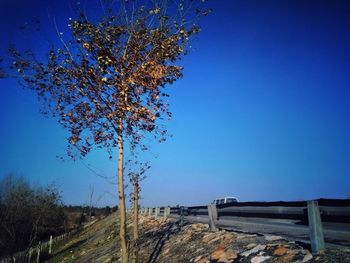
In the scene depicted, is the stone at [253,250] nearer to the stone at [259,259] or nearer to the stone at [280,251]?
the stone at [259,259]

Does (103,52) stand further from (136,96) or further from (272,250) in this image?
(272,250)

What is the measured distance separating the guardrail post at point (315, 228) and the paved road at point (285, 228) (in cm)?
19

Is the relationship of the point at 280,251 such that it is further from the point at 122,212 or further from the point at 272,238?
the point at 122,212

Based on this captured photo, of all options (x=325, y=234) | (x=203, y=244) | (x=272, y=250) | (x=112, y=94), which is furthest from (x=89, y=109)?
(x=325, y=234)

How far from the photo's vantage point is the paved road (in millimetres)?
6602

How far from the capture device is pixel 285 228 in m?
9.02

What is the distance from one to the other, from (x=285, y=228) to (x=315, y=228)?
2.44 metres

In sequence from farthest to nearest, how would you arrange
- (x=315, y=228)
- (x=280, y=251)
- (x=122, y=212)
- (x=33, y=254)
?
(x=33, y=254) → (x=122, y=212) → (x=280, y=251) → (x=315, y=228)

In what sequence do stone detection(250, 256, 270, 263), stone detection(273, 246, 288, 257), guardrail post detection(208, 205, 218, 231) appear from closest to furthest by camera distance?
stone detection(273, 246, 288, 257) < stone detection(250, 256, 270, 263) < guardrail post detection(208, 205, 218, 231)

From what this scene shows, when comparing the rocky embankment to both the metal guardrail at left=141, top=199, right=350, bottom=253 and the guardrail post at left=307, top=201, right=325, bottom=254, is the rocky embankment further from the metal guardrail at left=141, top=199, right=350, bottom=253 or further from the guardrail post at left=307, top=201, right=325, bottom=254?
the metal guardrail at left=141, top=199, right=350, bottom=253

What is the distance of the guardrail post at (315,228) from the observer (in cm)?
657

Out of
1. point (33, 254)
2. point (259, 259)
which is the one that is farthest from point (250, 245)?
point (33, 254)

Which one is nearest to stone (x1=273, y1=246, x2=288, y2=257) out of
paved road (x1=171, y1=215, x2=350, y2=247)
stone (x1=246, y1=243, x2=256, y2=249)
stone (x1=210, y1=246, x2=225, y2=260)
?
paved road (x1=171, y1=215, x2=350, y2=247)

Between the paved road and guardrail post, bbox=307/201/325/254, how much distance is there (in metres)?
0.19
